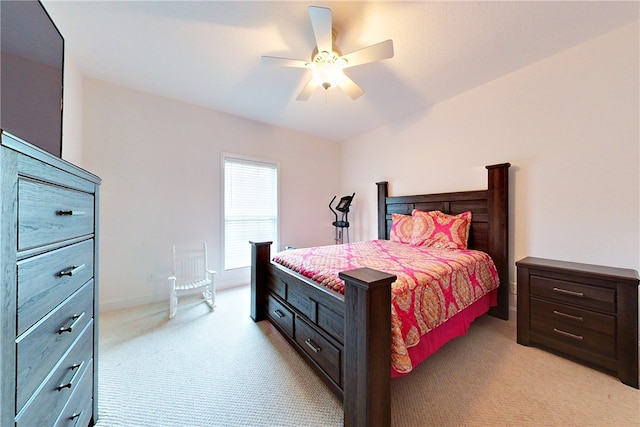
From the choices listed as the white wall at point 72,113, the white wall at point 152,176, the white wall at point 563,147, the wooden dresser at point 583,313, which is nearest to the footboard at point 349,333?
the wooden dresser at point 583,313

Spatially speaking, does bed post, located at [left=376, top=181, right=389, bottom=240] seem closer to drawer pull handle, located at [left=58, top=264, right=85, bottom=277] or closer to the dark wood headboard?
the dark wood headboard

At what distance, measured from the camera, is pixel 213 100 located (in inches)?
122

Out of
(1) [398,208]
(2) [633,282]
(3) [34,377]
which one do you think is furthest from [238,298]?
(2) [633,282]

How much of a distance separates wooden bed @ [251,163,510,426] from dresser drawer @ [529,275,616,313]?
1.69ft

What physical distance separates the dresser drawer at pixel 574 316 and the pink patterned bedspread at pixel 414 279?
1.31ft

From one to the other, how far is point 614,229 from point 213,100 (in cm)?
439

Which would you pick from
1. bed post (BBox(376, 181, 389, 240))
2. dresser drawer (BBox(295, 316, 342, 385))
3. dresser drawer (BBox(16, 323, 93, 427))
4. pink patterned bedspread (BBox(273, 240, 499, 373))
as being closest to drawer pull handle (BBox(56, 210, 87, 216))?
dresser drawer (BBox(16, 323, 93, 427))

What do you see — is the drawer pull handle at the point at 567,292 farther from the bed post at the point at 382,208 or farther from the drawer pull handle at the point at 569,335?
the bed post at the point at 382,208

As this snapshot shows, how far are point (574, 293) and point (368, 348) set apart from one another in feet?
6.26

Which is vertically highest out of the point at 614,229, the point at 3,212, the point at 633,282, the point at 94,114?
the point at 94,114

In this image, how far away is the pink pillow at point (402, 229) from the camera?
3080 millimetres

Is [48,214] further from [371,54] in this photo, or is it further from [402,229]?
[402,229]

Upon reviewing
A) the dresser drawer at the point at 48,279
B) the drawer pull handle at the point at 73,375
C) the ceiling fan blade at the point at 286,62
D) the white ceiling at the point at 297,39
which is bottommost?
the drawer pull handle at the point at 73,375

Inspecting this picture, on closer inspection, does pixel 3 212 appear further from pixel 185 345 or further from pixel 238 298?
pixel 238 298
